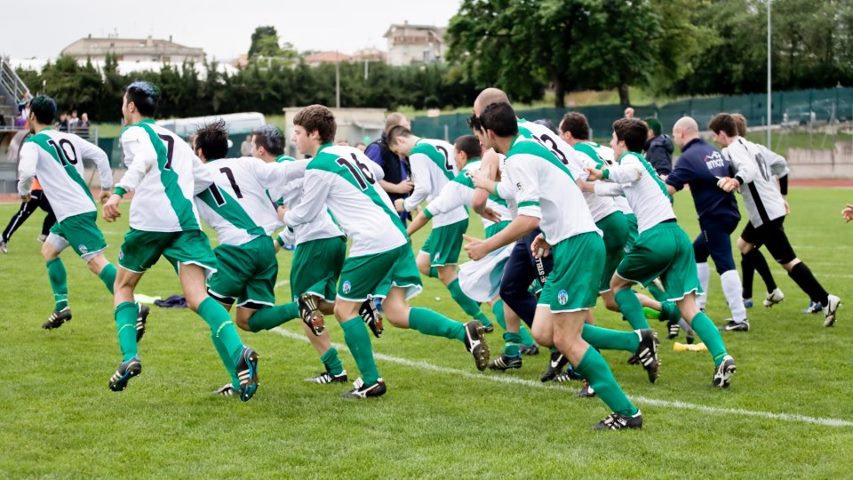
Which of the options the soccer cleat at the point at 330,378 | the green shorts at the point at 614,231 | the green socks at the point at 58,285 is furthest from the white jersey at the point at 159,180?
the green socks at the point at 58,285

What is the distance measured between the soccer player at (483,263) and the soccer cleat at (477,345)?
1178 millimetres

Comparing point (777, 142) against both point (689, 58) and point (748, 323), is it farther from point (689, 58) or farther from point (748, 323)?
point (748, 323)

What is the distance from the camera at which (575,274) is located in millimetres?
6207

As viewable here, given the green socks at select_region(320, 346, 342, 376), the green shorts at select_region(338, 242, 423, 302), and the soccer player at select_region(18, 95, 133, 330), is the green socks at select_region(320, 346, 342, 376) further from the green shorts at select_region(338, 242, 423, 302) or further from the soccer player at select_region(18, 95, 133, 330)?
the soccer player at select_region(18, 95, 133, 330)

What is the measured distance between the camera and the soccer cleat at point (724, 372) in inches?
291

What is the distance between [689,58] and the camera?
227 ft

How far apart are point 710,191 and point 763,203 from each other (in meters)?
0.92

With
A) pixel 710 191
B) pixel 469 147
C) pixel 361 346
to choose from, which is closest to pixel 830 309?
pixel 710 191

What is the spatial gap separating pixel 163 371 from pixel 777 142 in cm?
4145

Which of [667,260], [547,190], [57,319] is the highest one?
[547,190]

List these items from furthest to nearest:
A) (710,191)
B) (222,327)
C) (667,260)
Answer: (710,191), (667,260), (222,327)

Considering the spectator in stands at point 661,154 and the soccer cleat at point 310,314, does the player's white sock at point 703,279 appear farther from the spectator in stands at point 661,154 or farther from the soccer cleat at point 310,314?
the soccer cleat at point 310,314

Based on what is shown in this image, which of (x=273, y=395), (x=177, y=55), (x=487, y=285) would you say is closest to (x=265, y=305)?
(x=273, y=395)

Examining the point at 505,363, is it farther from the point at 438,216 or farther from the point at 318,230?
the point at 438,216
